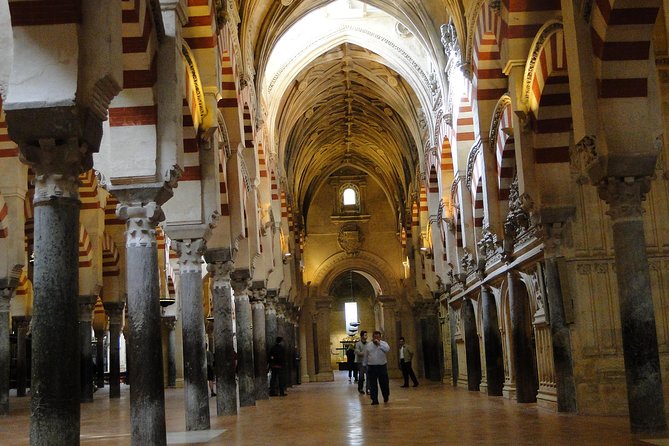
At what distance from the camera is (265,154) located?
61.6 feet

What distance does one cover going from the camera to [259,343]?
16.0m

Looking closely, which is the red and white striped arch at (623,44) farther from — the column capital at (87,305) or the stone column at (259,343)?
the column capital at (87,305)

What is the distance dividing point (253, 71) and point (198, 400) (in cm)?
881

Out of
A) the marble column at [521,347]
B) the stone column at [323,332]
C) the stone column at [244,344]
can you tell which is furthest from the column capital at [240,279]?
the stone column at [323,332]

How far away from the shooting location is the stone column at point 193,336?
30.5 ft

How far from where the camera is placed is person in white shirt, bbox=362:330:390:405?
12.9 m

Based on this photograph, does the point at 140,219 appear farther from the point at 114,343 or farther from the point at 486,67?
the point at 114,343

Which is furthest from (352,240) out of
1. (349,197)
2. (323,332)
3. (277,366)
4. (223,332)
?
(223,332)

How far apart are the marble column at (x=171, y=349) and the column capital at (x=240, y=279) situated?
922cm

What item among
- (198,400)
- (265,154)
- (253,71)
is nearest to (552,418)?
(198,400)

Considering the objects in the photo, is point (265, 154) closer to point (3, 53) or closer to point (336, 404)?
point (336, 404)

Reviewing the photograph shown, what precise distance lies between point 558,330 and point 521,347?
1845 mm

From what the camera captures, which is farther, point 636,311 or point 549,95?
point 549,95

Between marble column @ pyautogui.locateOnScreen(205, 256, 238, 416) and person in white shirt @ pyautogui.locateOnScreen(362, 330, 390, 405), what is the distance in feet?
7.89
